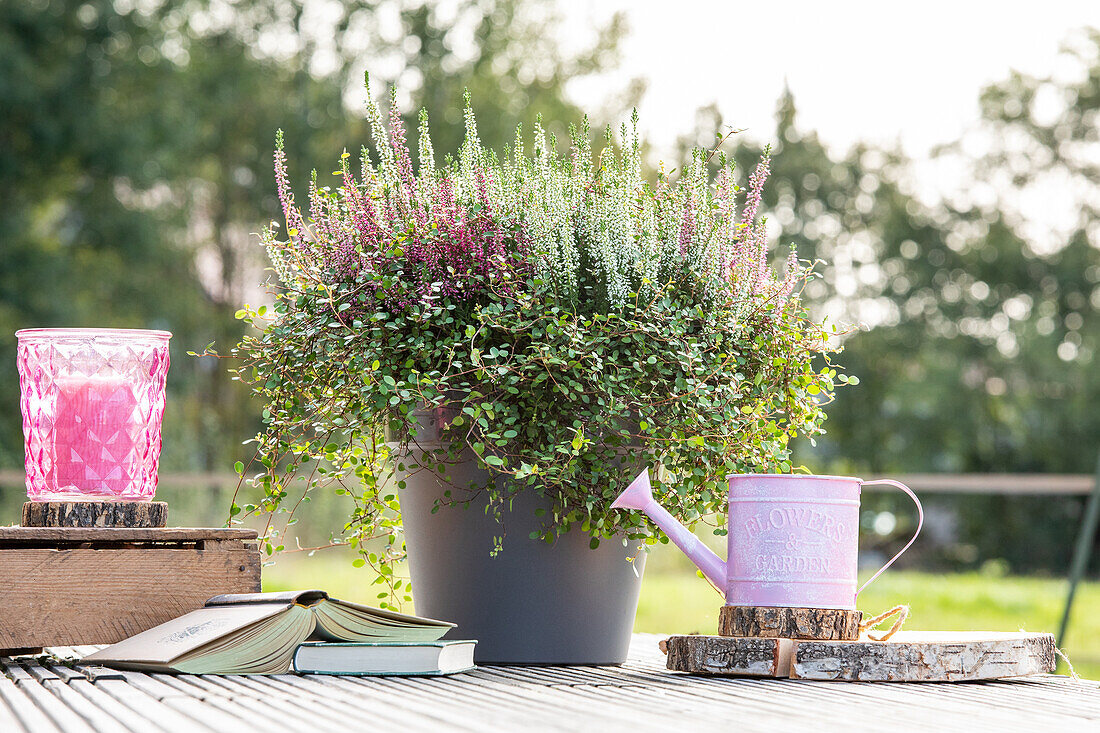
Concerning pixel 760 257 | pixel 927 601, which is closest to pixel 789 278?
pixel 760 257

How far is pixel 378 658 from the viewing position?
1616 millimetres

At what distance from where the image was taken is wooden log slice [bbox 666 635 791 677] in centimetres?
165

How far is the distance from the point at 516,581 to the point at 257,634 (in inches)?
16.5

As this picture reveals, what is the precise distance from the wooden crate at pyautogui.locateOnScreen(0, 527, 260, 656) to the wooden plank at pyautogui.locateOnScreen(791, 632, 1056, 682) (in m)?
0.90

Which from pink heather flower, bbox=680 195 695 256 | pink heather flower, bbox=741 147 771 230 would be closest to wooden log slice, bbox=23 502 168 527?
pink heather flower, bbox=680 195 695 256

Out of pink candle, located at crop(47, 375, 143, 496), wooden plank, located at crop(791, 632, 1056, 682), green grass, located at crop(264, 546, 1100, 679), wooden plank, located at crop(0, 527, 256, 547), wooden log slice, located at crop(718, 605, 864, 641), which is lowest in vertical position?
green grass, located at crop(264, 546, 1100, 679)

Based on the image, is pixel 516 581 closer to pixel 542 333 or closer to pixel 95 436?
pixel 542 333

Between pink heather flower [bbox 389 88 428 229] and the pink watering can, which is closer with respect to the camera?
the pink watering can

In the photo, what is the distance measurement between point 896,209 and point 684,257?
14388 millimetres

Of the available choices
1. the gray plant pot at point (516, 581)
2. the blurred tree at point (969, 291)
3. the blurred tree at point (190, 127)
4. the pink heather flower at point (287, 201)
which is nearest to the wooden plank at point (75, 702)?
the gray plant pot at point (516, 581)

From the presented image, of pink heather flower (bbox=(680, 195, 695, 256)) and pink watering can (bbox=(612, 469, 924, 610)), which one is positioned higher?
pink heather flower (bbox=(680, 195, 695, 256))

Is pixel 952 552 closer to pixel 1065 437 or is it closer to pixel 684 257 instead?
pixel 1065 437

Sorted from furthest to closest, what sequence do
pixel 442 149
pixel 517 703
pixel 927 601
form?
pixel 442 149 → pixel 927 601 → pixel 517 703

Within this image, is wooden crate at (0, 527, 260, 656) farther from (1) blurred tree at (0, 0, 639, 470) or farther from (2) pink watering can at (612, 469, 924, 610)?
(1) blurred tree at (0, 0, 639, 470)
